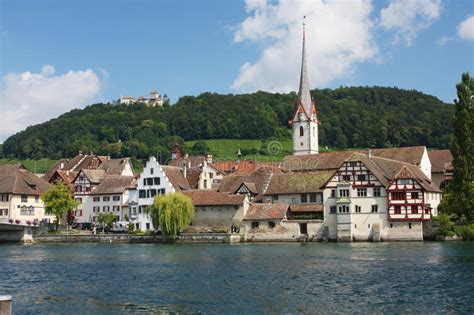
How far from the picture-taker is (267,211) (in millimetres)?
83875

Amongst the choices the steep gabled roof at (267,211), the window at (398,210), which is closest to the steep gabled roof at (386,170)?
the window at (398,210)

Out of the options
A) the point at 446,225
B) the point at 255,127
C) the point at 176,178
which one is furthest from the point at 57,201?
the point at 255,127

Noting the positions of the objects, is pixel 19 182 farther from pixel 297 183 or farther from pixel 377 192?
pixel 377 192

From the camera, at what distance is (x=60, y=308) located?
105 ft

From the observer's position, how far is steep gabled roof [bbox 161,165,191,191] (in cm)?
9838

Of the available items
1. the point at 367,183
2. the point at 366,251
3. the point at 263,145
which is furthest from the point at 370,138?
the point at 366,251

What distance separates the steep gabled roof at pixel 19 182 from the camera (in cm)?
10031

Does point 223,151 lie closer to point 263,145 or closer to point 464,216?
point 263,145

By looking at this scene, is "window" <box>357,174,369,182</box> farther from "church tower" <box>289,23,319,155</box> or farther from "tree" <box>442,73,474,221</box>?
"church tower" <box>289,23,319,155</box>

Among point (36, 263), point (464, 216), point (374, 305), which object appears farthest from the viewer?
point (464, 216)

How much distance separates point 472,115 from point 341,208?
1798 cm

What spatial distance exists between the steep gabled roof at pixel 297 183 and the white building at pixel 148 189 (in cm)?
1490

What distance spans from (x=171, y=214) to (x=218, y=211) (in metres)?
7.90

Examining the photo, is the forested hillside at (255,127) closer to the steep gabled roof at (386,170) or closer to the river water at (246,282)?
the steep gabled roof at (386,170)
